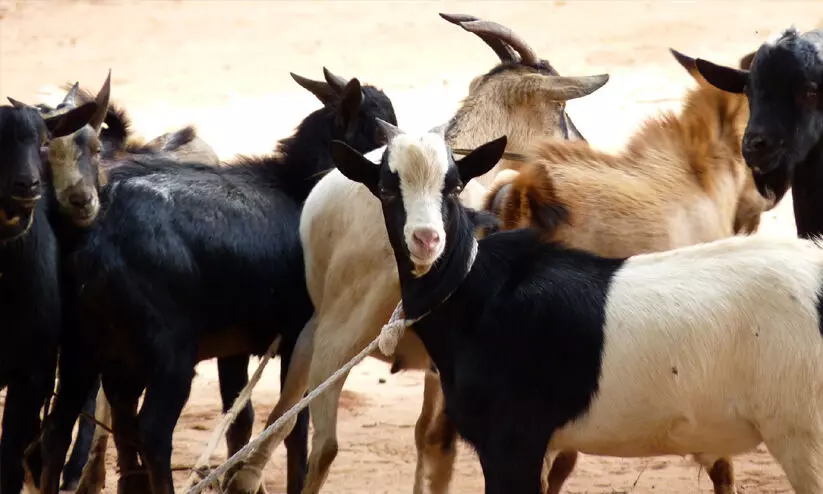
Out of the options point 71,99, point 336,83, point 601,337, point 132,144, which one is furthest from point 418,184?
point 132,144

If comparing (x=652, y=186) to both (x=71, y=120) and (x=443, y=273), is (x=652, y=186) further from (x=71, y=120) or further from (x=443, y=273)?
(x=71, y=120)

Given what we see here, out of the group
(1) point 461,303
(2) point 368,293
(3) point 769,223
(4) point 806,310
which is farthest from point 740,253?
(3) point 769,223

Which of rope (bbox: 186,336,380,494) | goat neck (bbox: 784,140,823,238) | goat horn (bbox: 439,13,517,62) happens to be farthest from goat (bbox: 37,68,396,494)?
goat neck (bbox: 784,140,823,238)

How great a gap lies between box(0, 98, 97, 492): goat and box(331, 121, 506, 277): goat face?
1.56 meters

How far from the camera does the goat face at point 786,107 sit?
594 cm

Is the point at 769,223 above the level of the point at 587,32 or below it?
below

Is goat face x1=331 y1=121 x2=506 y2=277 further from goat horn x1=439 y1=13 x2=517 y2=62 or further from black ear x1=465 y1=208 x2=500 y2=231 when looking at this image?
goat horn x1=439 y1=13 x2=517 y2=62

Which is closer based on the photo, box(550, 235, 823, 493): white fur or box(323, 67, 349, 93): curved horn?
box(550, 235, 823, 493): white fur

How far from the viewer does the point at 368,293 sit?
21.1 feet

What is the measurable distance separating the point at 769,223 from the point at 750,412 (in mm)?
7189

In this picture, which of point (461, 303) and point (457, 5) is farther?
point (457, 5)

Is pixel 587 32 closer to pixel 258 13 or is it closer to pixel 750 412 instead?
pixel 258 13

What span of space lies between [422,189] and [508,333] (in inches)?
24.0

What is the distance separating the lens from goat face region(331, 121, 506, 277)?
522cm
